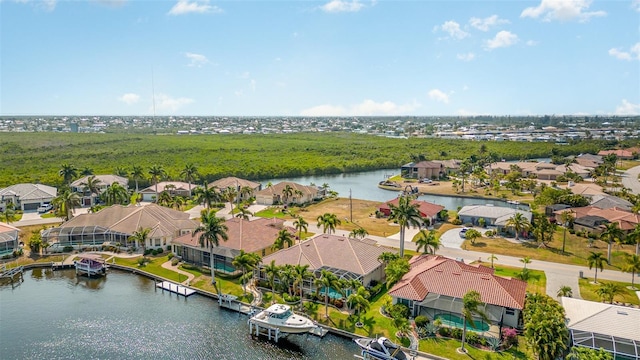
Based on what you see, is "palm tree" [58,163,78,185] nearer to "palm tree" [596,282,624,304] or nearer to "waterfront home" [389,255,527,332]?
"waterfront home" [389,255,527,332]

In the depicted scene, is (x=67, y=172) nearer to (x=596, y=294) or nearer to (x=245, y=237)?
(x=245, y=237)

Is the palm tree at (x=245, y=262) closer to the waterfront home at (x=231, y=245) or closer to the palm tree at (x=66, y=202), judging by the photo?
the waterfront home at (x=231, y=245)

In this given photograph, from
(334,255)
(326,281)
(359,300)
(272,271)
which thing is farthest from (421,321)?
(272,271)

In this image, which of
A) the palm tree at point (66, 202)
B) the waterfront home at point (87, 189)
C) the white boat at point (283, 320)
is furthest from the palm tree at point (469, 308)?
the waterfront home at point (87, 189)

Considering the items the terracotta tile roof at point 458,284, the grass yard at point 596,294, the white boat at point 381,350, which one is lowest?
the white boat at point 381,350

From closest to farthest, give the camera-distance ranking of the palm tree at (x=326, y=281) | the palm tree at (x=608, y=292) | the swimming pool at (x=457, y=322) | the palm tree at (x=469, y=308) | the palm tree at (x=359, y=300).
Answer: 1. the palm tree at (x=469, y=308)
2. the swimming pool at (x=457, y=322)
3. the palm tree at (x=359, y=300)
4. the palm tree at (x=326, y=281)
5. the palm tree at (x=608, y=292)
